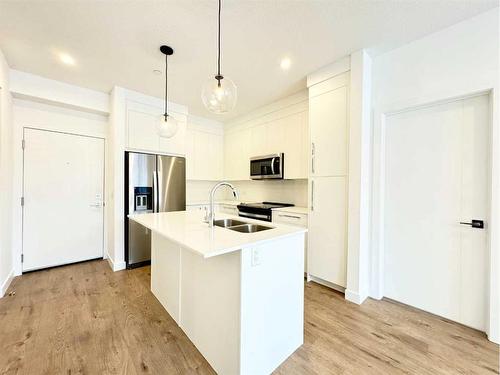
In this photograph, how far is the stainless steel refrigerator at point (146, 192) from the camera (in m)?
3.43

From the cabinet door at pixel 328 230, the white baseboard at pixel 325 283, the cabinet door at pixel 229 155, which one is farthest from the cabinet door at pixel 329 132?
the cabinet door at pixel 229 155

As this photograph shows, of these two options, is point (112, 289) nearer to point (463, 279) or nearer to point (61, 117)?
point (61, 117)

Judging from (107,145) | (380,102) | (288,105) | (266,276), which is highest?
(288,105)

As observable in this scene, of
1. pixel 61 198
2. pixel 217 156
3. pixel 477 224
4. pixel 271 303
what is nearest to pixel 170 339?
pixel 271 303

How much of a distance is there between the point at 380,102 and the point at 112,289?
12.8ft

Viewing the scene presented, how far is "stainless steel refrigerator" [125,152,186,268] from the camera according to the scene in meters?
3.43

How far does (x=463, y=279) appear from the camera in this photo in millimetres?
2033

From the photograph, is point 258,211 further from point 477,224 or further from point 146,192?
point 477,224

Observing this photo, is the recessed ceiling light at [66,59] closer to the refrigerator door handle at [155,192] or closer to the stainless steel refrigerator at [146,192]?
the stainless steel refrigerator at [146,192]

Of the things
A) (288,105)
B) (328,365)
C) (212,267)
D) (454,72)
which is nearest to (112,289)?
(212,267)

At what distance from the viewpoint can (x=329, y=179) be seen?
2.74 metres

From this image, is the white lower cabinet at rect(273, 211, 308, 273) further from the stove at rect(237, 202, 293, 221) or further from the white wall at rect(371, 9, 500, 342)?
the white wall at rect(371, 9, 500, 342)

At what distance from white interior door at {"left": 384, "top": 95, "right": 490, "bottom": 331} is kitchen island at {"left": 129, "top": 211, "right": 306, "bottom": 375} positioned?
1.41 m

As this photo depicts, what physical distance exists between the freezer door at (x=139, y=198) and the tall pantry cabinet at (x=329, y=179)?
257 cm
